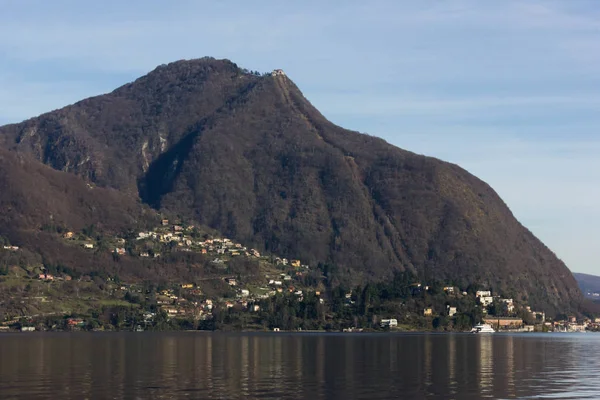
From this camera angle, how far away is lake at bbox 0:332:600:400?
347 ft

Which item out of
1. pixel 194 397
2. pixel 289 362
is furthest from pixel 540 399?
pixel 289 362

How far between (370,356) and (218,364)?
1302 inches

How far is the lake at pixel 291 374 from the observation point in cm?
10575

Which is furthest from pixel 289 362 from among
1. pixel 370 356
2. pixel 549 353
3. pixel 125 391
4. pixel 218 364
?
pixel 549 353

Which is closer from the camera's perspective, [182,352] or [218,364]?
[218,364]

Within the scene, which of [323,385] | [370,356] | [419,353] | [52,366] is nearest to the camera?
[323,385]

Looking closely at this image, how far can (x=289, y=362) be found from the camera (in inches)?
5974

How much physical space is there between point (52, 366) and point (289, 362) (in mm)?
34374

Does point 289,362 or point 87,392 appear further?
point 289,362

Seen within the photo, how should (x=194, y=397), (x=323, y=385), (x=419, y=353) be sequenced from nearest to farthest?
(x=194, y=397), (x=323, y=385), (x=419, y=353)

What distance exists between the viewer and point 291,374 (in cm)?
12875

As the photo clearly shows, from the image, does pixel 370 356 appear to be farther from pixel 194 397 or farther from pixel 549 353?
pixel 194 397

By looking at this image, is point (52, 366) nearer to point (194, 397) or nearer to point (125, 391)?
point (125, 391)

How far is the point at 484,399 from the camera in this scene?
10088 centimetres
